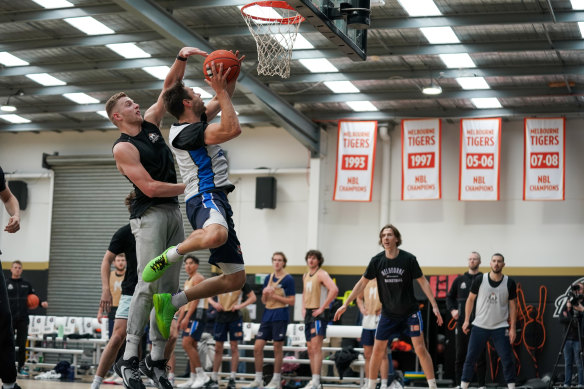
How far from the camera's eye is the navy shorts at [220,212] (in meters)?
6.64

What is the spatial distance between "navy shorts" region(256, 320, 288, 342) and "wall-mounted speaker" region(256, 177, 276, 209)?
7.51m

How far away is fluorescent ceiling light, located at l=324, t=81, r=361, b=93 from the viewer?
64.5 ft

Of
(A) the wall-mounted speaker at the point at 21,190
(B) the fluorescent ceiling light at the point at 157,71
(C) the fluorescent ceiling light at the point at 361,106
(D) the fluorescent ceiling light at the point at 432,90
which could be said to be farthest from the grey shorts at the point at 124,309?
(A) the wall-mounted speaker at the point at 21,190

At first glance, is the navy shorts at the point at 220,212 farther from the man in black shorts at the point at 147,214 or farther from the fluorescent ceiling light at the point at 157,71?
the fluorescent ceiling light at the point at 157,71

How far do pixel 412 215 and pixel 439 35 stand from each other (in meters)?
6.08

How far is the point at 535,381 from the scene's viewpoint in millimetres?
16000

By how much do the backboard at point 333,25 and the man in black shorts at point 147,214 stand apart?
2.34m

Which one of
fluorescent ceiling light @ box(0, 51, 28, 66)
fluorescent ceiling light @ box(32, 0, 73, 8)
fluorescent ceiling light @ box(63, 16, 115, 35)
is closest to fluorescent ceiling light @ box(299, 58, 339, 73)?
fluorescent ceiling light @ box(63, 16, 115, 35)

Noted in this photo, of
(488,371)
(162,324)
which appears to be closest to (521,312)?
(488,371)

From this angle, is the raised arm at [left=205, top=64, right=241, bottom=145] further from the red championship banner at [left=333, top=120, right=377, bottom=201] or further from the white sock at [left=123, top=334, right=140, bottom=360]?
the red championship banner at [left=333, top=120, right=377, bottom=201]

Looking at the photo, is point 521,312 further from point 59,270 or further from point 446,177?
point 59,270

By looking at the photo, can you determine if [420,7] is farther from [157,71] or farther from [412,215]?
[412,215]

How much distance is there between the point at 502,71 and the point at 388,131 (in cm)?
441

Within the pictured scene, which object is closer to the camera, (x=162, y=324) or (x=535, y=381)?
(x=162, y=324)
